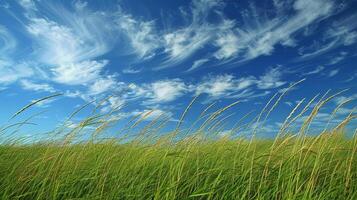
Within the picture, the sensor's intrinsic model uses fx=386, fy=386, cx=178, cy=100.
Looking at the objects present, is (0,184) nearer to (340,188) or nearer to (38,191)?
(38,191)

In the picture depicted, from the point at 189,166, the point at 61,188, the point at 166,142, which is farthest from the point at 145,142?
the point at 61,188

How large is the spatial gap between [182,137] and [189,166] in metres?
0.99

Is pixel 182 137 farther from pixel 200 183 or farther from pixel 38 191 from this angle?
pixel 38 191

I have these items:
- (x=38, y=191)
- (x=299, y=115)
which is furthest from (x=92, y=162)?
(x=299, y=115)

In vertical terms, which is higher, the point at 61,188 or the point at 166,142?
the point at 166,142

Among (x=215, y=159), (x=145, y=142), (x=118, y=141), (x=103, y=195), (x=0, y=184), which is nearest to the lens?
(x=103, y=195)

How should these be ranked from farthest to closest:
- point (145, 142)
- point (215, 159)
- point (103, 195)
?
point (145, 142)
point (215, 159)
point (103, 195)

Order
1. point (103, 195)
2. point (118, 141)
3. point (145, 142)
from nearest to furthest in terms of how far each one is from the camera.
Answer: point (103, 195), point (118, 141), point (145, 142)

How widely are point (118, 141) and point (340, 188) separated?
2803 mm

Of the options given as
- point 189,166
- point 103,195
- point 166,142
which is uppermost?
point 166,142

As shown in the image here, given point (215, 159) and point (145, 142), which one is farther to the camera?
point (145, 142)

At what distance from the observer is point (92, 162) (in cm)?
477

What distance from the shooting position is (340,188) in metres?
3.99

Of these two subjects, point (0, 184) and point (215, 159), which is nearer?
point (0, 184)
